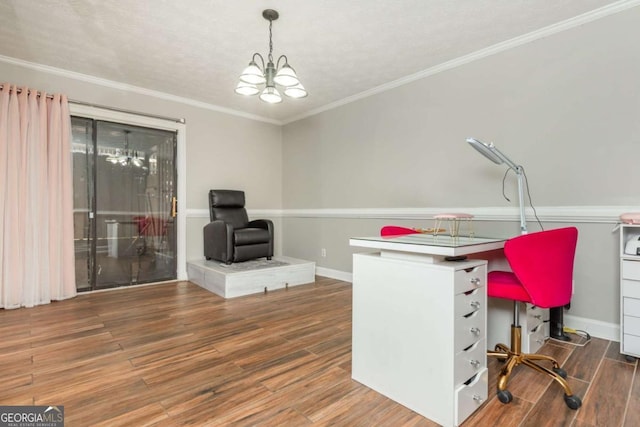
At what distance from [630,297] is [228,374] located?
2.43m

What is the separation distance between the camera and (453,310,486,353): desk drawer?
4.50ft

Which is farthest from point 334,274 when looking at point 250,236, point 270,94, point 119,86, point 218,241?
point 119,86

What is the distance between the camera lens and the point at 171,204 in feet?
13.6

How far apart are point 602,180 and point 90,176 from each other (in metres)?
4.75

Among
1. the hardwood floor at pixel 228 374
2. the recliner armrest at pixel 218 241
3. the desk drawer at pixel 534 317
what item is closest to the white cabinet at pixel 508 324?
the desk drawer at pixel 534 317

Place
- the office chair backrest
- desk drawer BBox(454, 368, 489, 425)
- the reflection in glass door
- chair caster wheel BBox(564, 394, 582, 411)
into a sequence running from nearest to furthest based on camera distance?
desk drawer BBox(454, 368, 489, 425)
chair caster wheel BBox(564, 394, 582, 411)
the office chair backrest
the reflection in glass door

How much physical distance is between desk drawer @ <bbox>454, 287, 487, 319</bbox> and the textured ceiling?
6.56 ft

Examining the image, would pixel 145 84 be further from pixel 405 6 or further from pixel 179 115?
pixel 405 6

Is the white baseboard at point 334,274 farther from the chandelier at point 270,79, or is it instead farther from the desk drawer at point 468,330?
the desk drawer at point 468,330

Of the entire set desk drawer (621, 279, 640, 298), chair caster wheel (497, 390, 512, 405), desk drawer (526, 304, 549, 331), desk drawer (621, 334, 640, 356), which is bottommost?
chair caster wheel (497, 390, 512, 405)

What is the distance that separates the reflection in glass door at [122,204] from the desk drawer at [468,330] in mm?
3741

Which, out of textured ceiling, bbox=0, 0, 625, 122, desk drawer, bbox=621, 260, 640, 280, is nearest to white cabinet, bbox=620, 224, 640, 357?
desk drawer, bbox=621, 260, 640, 280

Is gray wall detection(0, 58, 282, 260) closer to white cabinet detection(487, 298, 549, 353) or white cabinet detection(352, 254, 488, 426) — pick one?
white cabinet detection(352, 254, 488, 426)

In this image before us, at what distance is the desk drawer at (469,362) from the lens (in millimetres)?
1362
